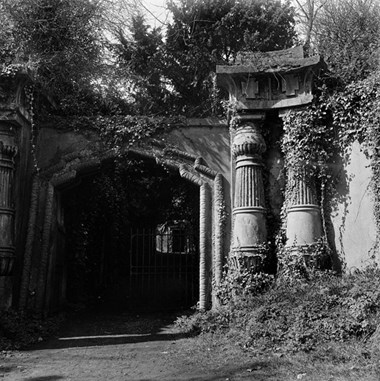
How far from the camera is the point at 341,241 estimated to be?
8477 millimetres

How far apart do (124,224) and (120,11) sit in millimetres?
5572

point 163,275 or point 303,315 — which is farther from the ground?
point 163,275

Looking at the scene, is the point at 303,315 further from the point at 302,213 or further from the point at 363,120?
the point at 363,120

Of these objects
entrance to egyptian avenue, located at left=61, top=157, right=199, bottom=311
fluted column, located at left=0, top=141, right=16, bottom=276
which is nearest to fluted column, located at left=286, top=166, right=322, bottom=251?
entrance to egyptian avenue, located at left=61, top=157, right=199, bottom=311

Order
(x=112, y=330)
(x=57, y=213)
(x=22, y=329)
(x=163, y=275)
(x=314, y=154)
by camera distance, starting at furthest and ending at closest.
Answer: (x=163, y=275)
(x=57, y=213)
(x=112, y=330)
(x=314, y=154)
(x=22, y=329)

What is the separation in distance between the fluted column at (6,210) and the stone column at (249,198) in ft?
12.3

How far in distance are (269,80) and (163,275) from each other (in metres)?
7.72

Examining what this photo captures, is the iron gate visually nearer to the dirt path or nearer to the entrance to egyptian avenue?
the entrance to egyptian avenue

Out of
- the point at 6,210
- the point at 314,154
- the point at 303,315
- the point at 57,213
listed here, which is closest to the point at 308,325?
the point at 303,315

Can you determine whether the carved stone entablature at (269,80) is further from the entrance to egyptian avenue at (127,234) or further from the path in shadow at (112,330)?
the path in shadow at (112,330)

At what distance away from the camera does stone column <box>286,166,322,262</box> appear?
846cm

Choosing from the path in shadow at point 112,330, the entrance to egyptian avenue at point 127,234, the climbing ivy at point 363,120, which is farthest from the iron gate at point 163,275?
the climbing ivy at point 363,120

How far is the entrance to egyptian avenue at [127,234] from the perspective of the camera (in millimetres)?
11414

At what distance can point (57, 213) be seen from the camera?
9.95 meters
